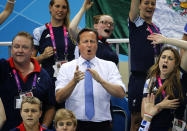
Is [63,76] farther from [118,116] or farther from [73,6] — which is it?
[73,6]

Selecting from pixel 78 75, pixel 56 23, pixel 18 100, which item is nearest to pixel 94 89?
pixel 78 75

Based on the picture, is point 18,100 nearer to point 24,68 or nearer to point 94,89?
point 24,68

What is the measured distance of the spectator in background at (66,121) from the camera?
11.3ft

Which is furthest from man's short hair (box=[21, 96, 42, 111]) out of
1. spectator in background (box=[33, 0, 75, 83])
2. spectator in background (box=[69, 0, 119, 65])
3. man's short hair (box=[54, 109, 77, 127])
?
spectator in background (box=[69, 0, 119, 65])

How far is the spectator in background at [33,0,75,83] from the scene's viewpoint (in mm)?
4305

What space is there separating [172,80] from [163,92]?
16cm

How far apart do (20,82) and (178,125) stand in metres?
1.68

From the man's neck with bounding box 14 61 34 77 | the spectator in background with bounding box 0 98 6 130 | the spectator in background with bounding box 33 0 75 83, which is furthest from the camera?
the spectator in background with bounding box 33 0 75 83

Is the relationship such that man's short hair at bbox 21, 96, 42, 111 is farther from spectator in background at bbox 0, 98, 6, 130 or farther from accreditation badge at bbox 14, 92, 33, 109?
spectator in background at bbox 0, 98, 6, 130

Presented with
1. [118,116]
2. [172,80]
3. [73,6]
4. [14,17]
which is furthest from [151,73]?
[14,17]

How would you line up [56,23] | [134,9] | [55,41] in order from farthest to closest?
[56,23] → [55,41] → [134,9]

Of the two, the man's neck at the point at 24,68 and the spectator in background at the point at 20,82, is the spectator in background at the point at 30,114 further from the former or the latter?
the man's neck at the point at 24,68

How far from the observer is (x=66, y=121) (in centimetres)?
344

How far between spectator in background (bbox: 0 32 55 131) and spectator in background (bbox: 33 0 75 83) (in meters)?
0.53
